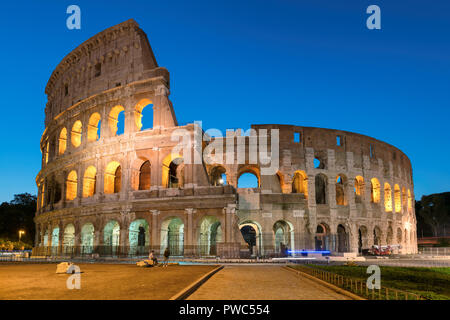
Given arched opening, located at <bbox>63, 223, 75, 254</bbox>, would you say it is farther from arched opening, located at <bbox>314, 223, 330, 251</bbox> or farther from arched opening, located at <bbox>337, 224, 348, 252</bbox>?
arched opening, located at <bbox>337, 224, 348, 252</bbox>

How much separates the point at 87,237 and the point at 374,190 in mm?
28592

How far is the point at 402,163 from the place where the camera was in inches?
1704

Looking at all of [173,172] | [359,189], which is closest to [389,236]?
[359,189]

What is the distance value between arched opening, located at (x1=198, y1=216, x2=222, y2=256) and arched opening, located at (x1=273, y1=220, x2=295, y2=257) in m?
5.58

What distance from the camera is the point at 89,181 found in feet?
108

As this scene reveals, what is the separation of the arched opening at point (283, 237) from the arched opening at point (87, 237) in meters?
15.8

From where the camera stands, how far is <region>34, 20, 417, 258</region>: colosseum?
28031 millimetres

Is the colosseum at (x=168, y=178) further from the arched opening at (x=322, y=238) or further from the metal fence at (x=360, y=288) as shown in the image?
the metal fence at (x=360, y=288)

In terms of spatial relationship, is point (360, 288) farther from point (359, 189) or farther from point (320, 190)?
point (359, 189)

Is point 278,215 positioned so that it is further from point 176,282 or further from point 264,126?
point 176,282

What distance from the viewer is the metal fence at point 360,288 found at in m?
8.07

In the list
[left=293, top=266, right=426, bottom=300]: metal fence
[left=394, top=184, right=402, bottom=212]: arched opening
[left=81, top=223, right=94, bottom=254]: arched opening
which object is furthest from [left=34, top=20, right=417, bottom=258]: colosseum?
[left=293, top=266, right=426, bottom=300]: metal fence
